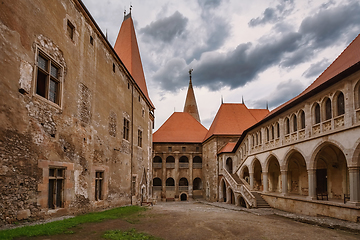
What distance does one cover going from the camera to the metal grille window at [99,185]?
44.0 feet

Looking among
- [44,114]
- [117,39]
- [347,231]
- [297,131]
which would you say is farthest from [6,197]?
[117,39]

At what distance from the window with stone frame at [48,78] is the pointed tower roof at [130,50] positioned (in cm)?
1539

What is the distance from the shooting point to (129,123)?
1953cm

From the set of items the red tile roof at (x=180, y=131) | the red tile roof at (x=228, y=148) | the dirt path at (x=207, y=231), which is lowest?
the dirt path at (x=207, y=231)

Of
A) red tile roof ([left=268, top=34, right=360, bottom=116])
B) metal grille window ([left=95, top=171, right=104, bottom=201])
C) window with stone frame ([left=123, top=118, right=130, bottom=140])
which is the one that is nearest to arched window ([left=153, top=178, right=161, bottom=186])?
window with stone frame ([left=123, top=118, right=130, bottom=140])

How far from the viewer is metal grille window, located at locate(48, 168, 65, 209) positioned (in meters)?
9.31

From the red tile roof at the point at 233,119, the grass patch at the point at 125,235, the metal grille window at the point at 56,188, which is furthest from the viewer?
the red tile roof at the point at 233,119

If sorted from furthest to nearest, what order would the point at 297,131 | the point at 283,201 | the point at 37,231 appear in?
the point at 283,201 → the point at 297,131 → the point at 37,231

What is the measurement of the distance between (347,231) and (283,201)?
26.3 ft

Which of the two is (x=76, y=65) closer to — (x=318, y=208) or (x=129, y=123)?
(x=129, y=123)

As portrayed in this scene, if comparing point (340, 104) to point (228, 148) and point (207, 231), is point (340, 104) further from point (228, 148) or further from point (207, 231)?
point (228, 148)

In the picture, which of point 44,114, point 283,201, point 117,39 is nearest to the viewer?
point 44,114

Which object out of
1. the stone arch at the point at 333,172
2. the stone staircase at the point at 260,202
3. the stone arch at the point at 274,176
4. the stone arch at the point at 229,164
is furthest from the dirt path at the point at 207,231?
the stone arch at the point at 229,164

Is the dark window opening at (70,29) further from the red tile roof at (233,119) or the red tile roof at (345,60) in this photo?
the red tile roof at (233,119)
